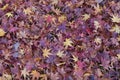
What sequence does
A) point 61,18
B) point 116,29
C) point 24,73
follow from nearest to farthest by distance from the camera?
point 24,73 → point 116,29 → point 61,18

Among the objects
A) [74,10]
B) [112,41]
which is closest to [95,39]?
[112,41]

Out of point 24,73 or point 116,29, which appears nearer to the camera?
point 24,73

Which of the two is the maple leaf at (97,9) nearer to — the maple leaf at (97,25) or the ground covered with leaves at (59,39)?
the ground covered with leaves at (59,39)

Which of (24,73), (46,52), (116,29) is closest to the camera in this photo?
(24,73)

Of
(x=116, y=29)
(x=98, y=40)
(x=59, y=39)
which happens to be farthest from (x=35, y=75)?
(x=116, y=29)

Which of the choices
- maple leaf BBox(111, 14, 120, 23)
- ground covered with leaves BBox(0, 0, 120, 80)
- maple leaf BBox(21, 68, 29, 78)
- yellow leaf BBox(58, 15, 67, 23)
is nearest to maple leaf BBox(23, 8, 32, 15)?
ground covered with leaves BBox(0, 0, 120, 80)

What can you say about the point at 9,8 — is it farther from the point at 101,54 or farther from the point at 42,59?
the point at 101,54

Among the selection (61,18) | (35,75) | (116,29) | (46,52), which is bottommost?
(35,75)

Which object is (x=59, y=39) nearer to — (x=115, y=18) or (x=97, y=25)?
(x=97, y=25)

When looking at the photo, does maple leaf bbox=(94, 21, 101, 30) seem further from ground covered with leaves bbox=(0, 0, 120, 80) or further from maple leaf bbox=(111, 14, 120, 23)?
maple leaf bbox=(111, 14, 120, 23)
